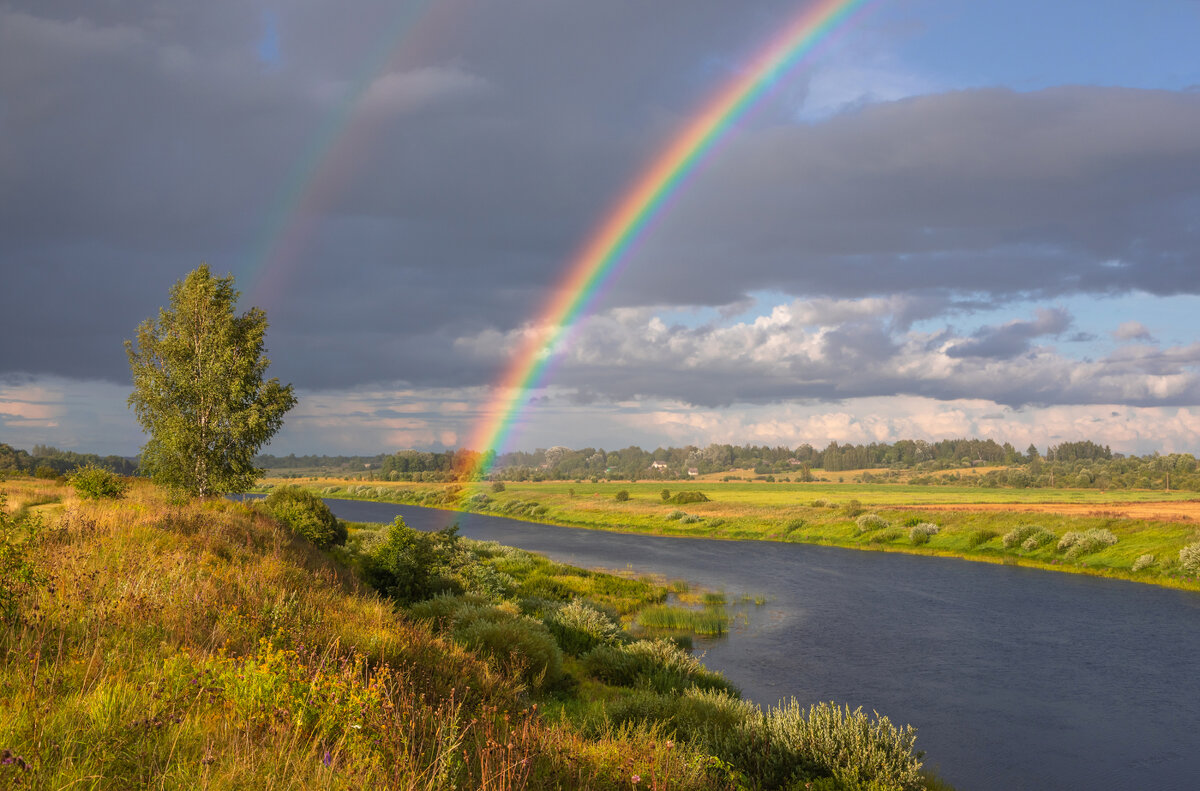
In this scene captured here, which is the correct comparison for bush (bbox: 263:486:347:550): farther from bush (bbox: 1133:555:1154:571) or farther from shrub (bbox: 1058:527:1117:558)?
shrub (bbox: 1058:527:1117:558)

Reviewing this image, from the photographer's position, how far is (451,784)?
6066 millimetres

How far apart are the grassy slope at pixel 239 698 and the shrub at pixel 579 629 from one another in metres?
10.1

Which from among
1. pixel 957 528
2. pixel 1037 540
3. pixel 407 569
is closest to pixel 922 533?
pixel 957 528

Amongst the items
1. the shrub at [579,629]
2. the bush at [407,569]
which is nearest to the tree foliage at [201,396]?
the bush at [407,569]

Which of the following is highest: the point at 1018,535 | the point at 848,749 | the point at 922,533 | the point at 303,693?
the point at 303,693

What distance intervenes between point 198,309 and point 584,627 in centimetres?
2440

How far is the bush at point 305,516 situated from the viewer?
31828 mm

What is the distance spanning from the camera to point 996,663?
91.9 ft

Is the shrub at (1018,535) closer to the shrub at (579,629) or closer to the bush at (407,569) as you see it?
the shrub at (579,629)

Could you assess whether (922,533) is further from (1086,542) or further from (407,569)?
(407,569)

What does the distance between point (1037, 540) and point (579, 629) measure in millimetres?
48777

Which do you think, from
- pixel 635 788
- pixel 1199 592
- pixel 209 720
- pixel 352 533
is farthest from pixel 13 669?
pixel 1199 592

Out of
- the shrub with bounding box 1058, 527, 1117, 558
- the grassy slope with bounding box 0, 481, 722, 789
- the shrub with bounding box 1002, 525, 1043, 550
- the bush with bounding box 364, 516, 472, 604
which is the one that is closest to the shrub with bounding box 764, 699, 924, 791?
the grassy slope with bounding box 0, 481, 722, 789

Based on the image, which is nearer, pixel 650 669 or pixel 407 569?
pixel 650 669
